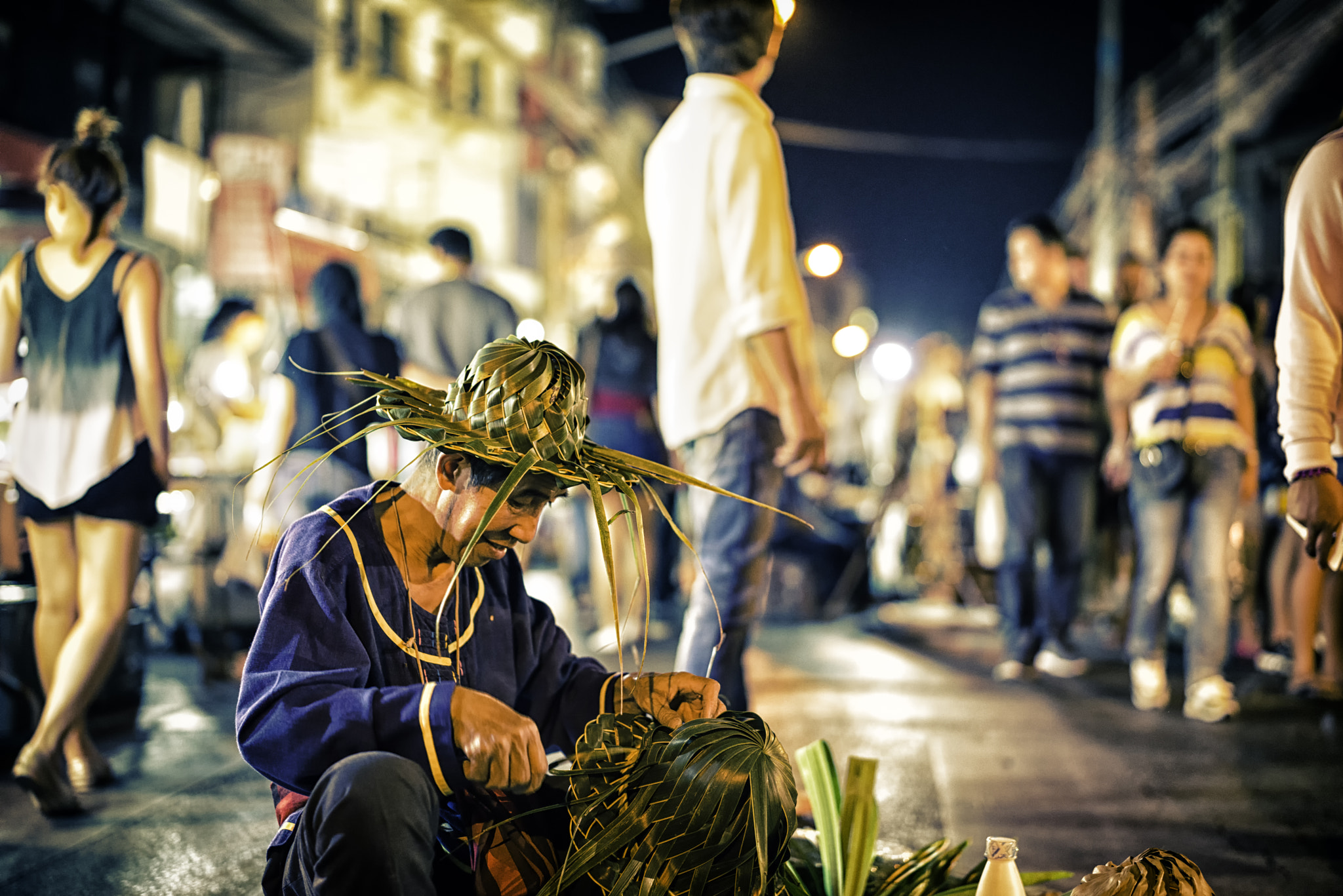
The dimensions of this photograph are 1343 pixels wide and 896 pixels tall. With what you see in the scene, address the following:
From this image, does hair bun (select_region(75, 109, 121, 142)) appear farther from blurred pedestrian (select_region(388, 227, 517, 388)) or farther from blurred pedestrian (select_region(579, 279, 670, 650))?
blurred pedestrian (select_region(579, 279, 670, 650))

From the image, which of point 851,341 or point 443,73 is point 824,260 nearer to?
point 851,341

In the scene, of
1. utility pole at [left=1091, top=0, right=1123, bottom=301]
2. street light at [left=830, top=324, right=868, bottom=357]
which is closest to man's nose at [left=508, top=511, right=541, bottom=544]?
street light at [left=830, top=324, right=868, bottom=357]

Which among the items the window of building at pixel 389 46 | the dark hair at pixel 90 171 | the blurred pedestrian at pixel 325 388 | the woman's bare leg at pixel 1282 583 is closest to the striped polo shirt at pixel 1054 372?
the woman's bare leg at pixel 1282 583

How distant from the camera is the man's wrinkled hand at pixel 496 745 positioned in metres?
1.47

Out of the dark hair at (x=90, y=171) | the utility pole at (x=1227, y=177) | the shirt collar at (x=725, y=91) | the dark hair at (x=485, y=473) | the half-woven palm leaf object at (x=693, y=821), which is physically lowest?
the half-woven palm leaf object at (x=693, y=821)

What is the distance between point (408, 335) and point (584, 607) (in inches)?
104

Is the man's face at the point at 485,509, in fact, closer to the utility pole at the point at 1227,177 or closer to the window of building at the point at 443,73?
the utility pole at the point at 1227,177

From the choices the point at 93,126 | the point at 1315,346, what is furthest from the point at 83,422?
the point at 1315,346

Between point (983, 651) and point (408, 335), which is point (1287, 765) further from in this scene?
point (408, 335)

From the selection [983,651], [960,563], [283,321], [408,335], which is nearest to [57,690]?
[408,335]

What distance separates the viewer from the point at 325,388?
15.4 ft

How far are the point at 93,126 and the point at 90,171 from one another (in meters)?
0.24

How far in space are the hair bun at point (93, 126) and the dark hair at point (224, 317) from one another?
3095mm

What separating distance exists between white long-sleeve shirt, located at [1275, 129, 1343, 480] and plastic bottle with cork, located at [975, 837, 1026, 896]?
1.27 metres
